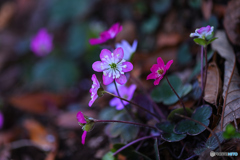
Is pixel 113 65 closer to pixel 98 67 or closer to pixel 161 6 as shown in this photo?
pixel 98 67

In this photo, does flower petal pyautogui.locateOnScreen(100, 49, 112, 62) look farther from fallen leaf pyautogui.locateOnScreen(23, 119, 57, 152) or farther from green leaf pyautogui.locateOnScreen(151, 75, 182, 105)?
fallen leaf pyautogui.locateOnScreen(23, 119, 57, 152)

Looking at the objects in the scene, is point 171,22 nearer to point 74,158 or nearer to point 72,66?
point 72,66

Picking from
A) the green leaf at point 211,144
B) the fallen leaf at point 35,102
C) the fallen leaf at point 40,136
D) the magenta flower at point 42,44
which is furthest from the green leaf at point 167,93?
the magenta flower at point 42,44

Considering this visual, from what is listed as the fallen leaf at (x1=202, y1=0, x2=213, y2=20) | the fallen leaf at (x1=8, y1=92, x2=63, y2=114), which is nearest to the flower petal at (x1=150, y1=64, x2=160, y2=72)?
the fallen leaf at (x1=202, y1=0, x2=213, y2=20)

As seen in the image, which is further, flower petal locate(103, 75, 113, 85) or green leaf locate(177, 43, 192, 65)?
green leaf locate(177, 43, 192, 65)

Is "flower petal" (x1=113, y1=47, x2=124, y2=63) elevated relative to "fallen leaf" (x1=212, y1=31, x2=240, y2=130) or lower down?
elevated

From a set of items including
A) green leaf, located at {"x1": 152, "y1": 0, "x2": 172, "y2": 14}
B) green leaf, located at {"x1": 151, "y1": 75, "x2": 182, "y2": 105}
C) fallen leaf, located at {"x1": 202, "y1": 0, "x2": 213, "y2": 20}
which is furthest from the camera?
green leaf, located at {"x1": 152, "y1": 0, "x2": 172, "y2": 14}

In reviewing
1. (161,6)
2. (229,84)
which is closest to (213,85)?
(229,84)
